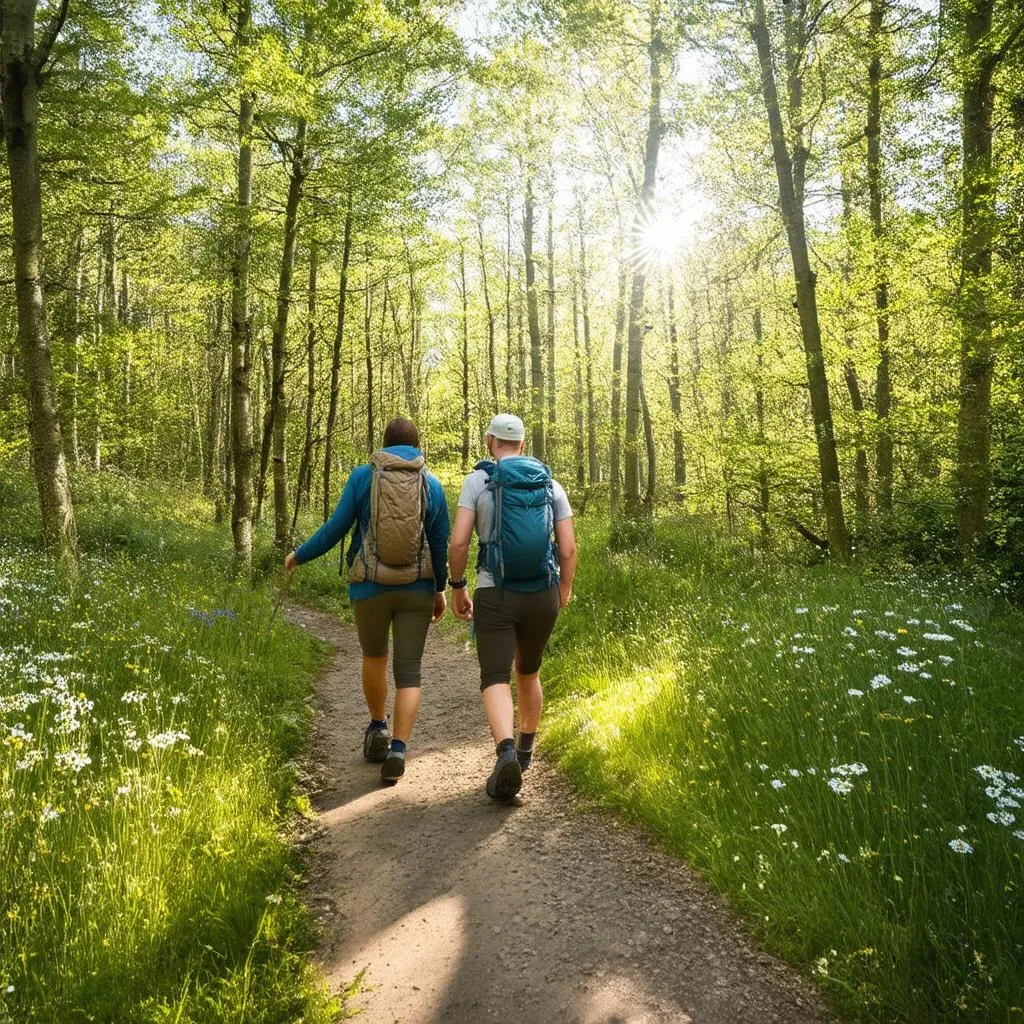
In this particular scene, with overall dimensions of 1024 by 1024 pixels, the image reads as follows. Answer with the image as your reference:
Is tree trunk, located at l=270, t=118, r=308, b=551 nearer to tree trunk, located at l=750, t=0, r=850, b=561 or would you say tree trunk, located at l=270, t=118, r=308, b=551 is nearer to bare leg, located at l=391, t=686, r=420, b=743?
tree trunk, located at l=750, t=0, r=850, b=561

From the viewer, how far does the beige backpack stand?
458 cm

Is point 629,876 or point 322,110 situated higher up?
point 322,110

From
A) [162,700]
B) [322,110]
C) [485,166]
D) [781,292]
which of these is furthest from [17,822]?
[485,166]

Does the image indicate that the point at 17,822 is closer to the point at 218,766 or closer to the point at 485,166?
the point at 218,766

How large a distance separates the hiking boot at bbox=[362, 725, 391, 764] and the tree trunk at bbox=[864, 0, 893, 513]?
367 inches

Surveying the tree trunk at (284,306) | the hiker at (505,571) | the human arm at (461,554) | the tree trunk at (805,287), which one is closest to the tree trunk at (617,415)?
the tree trunk at (805,287)

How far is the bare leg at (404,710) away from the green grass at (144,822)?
792 millimetres

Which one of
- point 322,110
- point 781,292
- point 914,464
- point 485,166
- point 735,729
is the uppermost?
point 485,166

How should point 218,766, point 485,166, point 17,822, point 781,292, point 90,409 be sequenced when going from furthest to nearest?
point 485,166, point 781,292, point 90,409, point 218,766, point 17,822

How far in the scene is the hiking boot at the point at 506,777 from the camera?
14.0ft

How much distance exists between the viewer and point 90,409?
13.8 metres

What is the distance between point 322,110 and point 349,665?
8.11m

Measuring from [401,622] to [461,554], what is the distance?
788mm

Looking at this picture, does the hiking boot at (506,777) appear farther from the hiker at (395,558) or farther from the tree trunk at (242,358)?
the tree trunk at (242,358)
